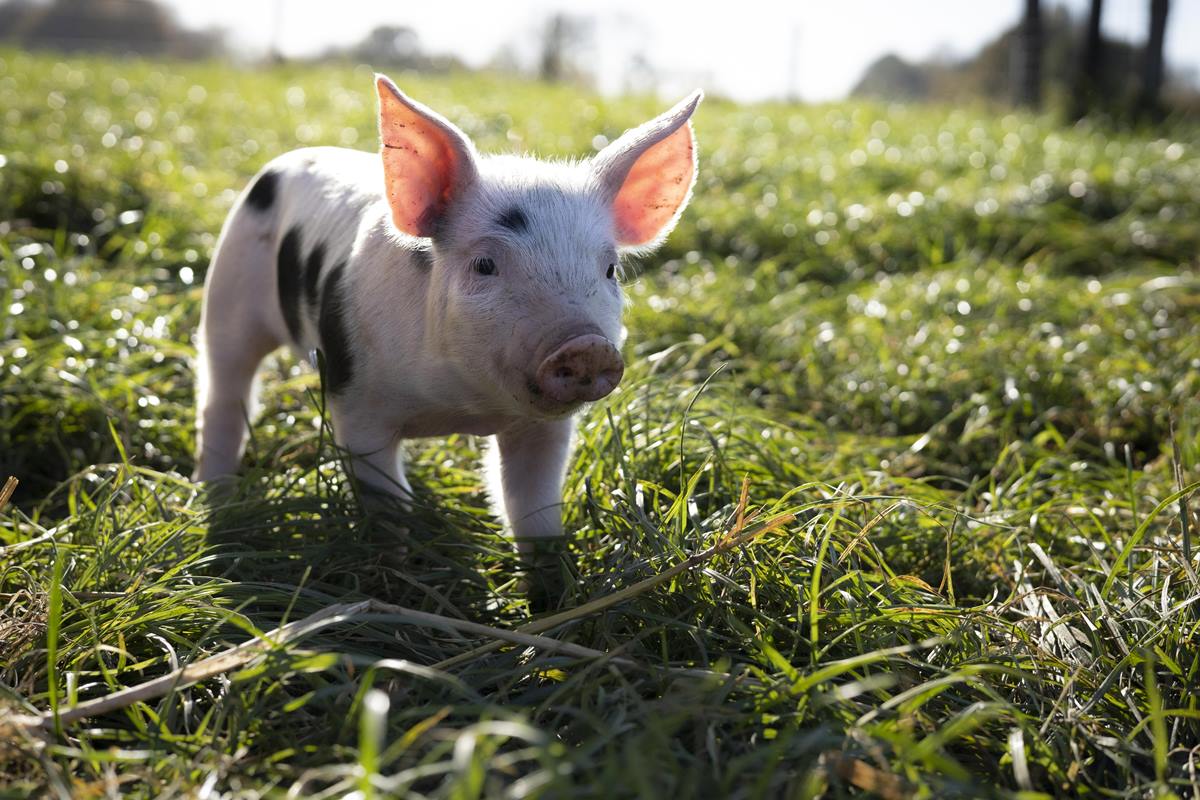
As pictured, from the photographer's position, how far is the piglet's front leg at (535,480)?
10.3ft

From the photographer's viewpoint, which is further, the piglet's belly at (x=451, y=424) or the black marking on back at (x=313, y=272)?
the black marking on back at (x=313, y=272)

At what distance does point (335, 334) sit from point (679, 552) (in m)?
1.22

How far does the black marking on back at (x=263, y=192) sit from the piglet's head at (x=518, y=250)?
1022mm

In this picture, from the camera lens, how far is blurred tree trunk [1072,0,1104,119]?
15.2 m

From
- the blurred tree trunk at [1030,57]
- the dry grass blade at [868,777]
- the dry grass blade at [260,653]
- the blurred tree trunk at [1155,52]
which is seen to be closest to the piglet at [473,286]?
the dry grass blade at [260,653]

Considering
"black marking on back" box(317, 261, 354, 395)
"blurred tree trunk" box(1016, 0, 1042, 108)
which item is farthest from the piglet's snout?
"blurred tree trunk" box(1016, 0, 1042, 108)

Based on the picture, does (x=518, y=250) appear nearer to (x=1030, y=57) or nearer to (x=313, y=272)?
(x=313, y=272)

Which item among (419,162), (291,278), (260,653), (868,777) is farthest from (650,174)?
(868,777)

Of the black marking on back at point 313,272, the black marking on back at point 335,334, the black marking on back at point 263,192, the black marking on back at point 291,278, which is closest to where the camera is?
the black marking on back at point 335,334

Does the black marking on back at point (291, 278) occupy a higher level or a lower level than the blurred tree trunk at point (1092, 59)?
lower

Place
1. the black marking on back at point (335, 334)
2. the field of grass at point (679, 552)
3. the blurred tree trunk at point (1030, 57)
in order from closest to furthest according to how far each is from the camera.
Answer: the field of grass at point (679, 552) → the black marking on back at point (335, 334) → the blurred tree trunk at point (1030, 57)

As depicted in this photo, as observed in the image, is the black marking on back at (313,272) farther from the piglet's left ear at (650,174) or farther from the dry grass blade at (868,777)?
the dry grass blade at (868,777)

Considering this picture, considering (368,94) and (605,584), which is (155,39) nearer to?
(368,94)

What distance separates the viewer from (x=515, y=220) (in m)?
2.92
